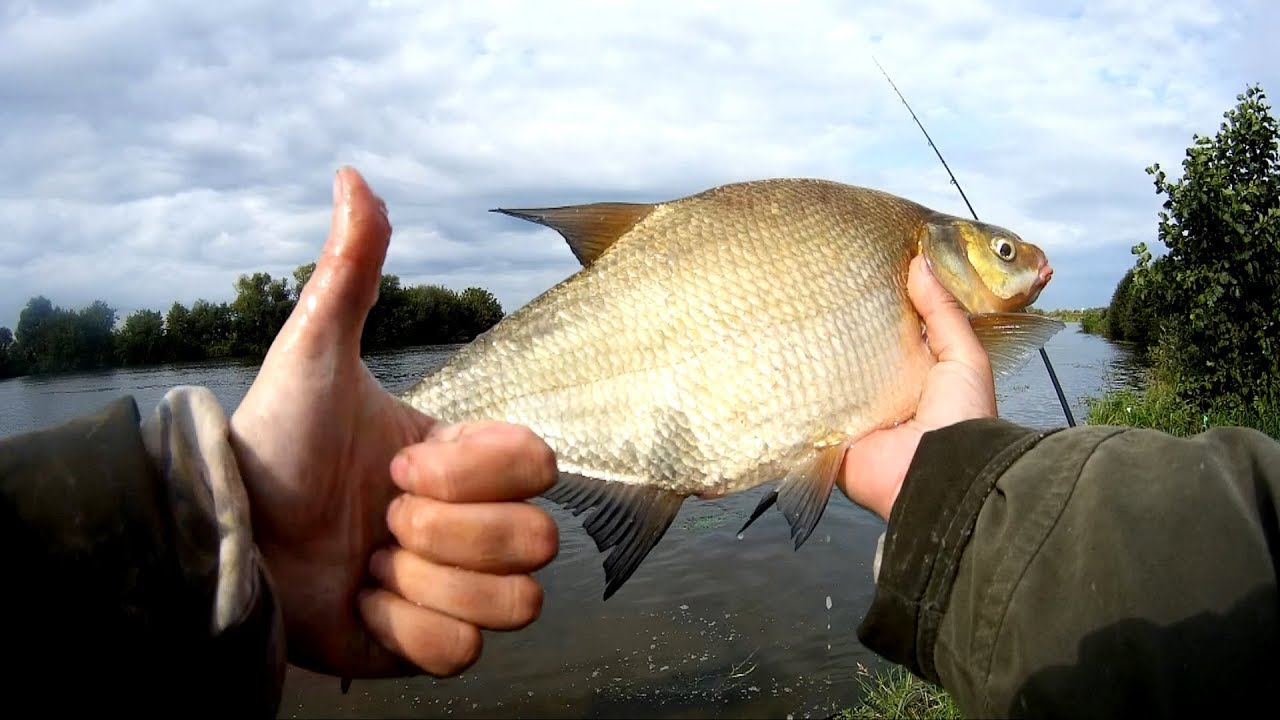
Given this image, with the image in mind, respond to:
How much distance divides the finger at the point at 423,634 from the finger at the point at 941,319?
2131 mm

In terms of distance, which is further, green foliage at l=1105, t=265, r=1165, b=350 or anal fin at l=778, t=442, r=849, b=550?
green foliage at l=1105, t=265, r=1165, b=350

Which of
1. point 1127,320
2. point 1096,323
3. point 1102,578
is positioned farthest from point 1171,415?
point 1096,323

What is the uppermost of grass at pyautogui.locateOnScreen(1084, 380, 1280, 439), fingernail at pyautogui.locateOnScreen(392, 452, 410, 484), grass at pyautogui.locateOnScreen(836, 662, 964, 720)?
fingernail at pyautogui.locateOnScreen(392, 452, 410, 484)

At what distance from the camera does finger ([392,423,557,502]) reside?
1.88 meters

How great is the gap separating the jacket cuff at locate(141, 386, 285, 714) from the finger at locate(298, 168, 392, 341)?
1.13ft

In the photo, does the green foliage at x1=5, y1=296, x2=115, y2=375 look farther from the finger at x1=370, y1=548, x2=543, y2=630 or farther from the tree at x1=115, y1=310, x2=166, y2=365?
the finger at x1=370, y1=548, x2=543, y2=630

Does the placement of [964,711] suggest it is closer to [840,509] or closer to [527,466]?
[527,466]

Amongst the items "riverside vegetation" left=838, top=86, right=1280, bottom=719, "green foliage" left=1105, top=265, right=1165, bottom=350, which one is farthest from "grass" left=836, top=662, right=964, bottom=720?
"green foliage" left=1105, top=265, right=1165, bottom=350

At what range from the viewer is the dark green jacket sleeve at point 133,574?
1266mm

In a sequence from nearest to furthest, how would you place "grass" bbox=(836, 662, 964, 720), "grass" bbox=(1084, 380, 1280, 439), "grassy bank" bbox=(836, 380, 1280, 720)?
"grass" bbox=(836, 662, 964, 720), "grassy bank" bbox=(836, 380, 1280, 720), "grass" bbox=(1084, 380, 1280, 439)

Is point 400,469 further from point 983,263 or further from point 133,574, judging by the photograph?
point 983,263

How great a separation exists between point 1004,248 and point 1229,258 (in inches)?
475

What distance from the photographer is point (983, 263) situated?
3.24 m

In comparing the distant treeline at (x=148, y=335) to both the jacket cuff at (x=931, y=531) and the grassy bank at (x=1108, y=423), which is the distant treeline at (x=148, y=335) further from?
the jacket cuff at (x=931, y=531)
